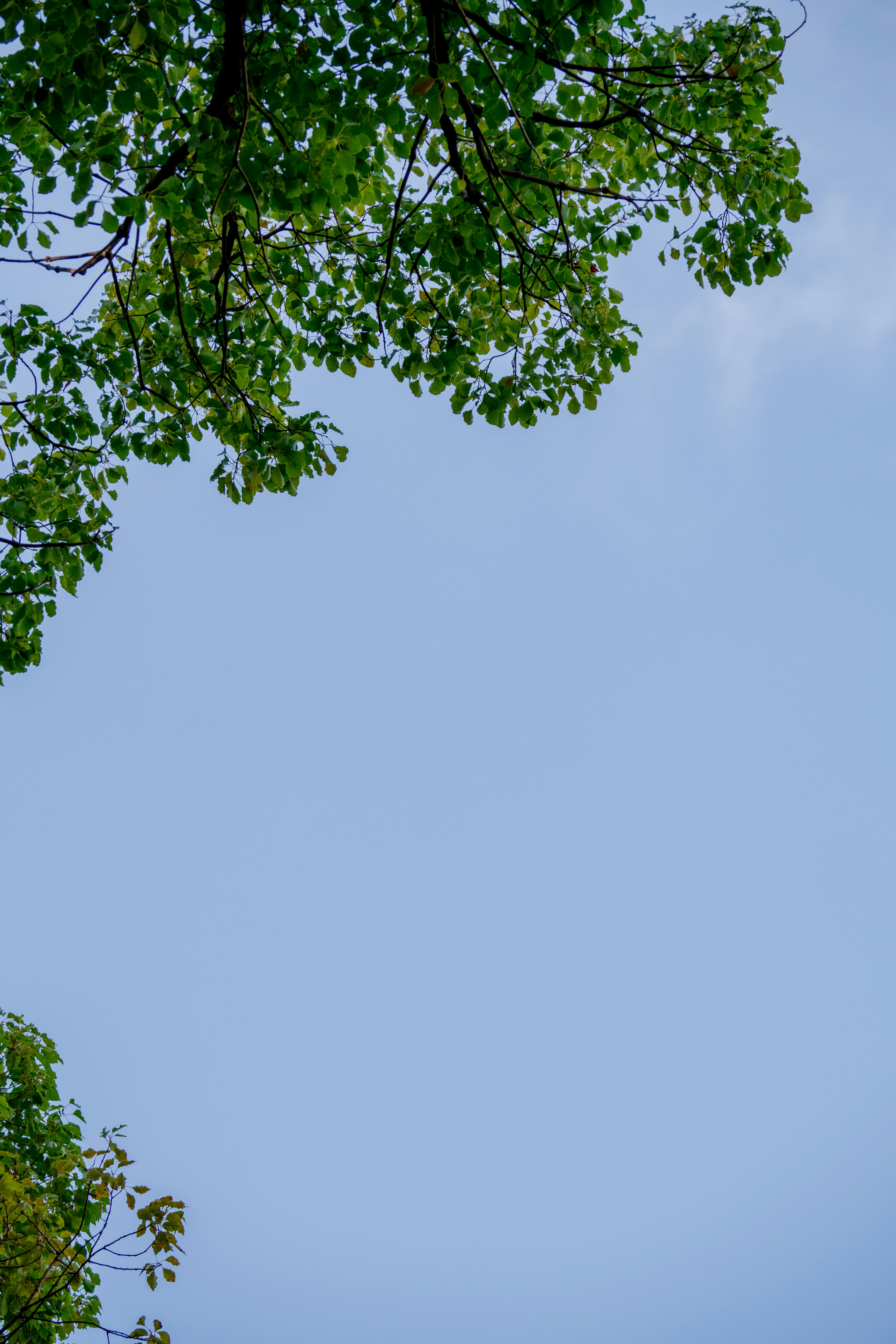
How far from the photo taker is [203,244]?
248 inches

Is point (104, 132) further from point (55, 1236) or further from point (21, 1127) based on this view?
point (21, 1127)

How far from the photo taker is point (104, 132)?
177 inches

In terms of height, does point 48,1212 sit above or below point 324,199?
below

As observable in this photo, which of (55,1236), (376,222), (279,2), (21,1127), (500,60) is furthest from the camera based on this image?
(21,1127)

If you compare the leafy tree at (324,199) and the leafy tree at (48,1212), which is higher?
the leafy tree at (324,199)

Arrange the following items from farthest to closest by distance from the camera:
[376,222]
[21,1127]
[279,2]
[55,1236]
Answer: [21,1127]
[376,222]
[55,1236]
[279,2]

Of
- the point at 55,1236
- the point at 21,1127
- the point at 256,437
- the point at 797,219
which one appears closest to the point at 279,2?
the point at 256,437

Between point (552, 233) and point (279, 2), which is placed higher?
point (552, 233)

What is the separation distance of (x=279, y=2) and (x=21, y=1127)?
399 inches

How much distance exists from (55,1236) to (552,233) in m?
8.11

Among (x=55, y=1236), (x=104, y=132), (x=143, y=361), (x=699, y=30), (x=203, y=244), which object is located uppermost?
(x=699, y=30)

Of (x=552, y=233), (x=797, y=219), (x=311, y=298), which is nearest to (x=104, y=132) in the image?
(x=311, y=298)

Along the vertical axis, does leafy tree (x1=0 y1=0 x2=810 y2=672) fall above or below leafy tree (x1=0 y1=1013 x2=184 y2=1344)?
above

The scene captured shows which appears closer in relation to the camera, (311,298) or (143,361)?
(143,361)
